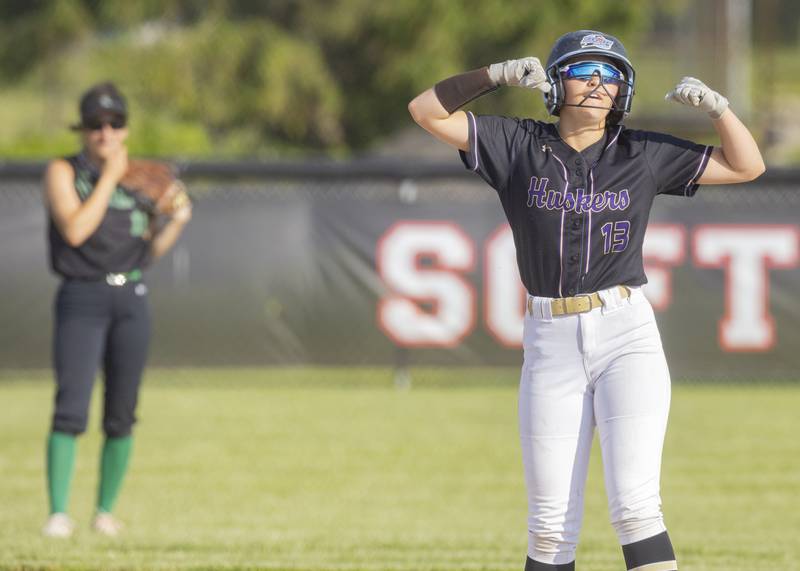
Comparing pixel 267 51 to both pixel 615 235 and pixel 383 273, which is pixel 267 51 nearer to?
pixel 383 273

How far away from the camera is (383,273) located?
12.6 meters

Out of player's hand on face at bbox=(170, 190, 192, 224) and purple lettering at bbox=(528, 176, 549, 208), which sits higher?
purple lettering at bbox=(528, 176, 549, 208)

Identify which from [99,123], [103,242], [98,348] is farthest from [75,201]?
[98,348]

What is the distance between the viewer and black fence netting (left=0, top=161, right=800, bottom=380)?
1237 centimetres

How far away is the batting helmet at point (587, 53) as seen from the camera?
14.7 ft

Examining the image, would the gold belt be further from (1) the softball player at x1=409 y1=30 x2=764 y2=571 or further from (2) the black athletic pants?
(2) the black athletic pants

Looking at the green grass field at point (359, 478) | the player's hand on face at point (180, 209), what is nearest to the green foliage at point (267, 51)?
the green grass field at point (359, 478)

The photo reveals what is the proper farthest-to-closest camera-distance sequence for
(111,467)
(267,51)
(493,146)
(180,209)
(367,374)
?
(267,51) < (367,374) < (180,209) < (111,467) < (493,146)

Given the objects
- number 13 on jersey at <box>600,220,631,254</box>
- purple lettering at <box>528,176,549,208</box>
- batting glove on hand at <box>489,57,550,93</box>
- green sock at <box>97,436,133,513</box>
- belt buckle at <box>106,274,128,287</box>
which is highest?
batting glove on hand at <box>489,57,550,93</box>

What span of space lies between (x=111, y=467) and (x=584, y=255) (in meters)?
3.39

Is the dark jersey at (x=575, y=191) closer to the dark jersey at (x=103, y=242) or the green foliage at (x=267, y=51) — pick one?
the dark jersey at (x=103, y=242)

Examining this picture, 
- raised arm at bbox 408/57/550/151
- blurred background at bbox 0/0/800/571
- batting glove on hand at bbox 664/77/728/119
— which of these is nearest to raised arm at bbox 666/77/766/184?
batting glove on hand at bbox 664/77/728/119

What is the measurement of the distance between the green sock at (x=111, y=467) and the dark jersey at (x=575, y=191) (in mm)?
3099

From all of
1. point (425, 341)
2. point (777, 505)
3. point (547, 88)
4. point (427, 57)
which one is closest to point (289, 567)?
point (547, 88)
